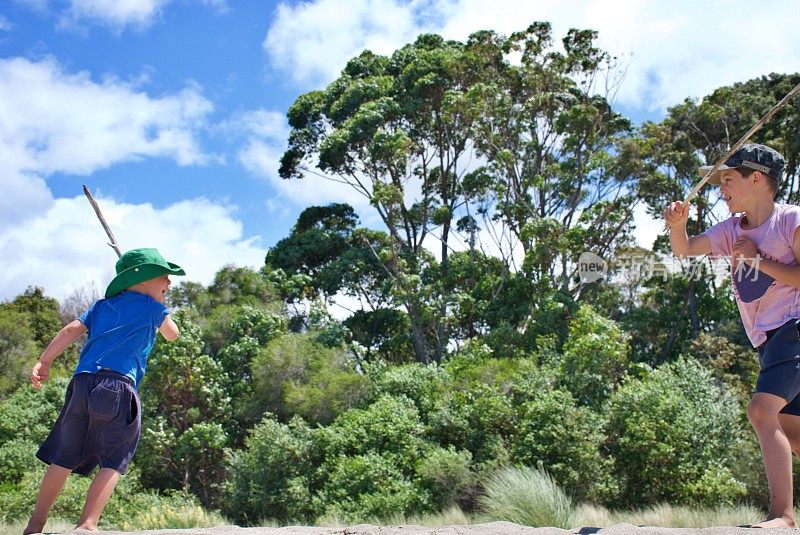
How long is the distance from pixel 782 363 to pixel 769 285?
0.36m

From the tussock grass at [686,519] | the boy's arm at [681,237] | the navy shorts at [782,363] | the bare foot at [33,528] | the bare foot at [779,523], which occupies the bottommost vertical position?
the tussock grass at [686,519]

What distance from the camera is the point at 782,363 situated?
3.59 metres

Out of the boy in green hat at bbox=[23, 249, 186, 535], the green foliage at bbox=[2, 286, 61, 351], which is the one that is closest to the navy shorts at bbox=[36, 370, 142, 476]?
the boy in green hat at bbox=[23, 249, 186, 535]

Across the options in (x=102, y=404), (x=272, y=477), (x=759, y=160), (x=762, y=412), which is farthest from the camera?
(x=272, y=477)

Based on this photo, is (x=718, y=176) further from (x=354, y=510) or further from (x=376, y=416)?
(x=376, y=416)

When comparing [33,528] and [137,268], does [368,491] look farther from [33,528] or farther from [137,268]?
[33,528]

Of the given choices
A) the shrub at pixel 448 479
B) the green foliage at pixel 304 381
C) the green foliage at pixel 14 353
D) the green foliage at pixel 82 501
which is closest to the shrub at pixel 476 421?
the shrub at pixel 448 479

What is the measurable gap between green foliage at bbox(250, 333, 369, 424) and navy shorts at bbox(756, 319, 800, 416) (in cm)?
1191

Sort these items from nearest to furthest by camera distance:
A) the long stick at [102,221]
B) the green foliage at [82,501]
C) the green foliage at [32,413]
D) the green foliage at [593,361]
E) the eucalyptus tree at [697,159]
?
the long stick at [102,221] → the green foliage at [82,501] → the green foliage at [593,361] → the green foliage at [32,413] → the eucalyptus tree at [697,159]

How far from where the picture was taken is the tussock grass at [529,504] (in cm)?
720

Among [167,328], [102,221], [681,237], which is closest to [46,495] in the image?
[167,328]

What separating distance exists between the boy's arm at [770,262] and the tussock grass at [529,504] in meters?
3.70

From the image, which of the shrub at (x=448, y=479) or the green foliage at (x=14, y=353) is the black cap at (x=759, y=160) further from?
the green foliage at (x=14, y=353)

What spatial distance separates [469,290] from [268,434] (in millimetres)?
9007
